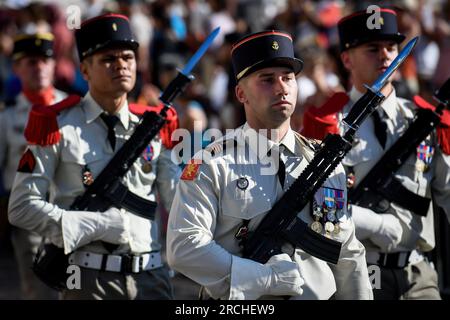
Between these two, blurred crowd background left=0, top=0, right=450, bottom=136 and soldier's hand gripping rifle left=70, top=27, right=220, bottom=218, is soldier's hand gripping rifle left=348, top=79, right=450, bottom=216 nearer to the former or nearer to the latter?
soldier's hand gripping rifle left=70, top=27, right=220, bottom=218

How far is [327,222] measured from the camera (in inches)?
195

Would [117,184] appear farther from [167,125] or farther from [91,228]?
[167,125]

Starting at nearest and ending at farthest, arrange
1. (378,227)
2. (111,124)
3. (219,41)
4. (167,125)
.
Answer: (378,227) → (111,124) → (167,125) → (219,41)

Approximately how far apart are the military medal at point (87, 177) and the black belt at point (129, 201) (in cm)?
14

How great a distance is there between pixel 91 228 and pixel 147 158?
2.09 ft

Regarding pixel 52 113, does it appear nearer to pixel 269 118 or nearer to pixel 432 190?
pixel 269 118

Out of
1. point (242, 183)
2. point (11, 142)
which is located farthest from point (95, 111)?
point (11, 142)

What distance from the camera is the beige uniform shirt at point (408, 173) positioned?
6.23 m

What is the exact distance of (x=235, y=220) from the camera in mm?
4871

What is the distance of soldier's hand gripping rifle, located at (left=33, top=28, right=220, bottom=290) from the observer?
6207 mm

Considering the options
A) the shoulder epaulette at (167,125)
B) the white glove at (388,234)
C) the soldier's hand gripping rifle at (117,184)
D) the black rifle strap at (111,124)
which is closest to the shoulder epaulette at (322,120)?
the white glove at (388,234)

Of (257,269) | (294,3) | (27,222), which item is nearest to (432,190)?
(257,269)

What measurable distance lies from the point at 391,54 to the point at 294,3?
6.75 m

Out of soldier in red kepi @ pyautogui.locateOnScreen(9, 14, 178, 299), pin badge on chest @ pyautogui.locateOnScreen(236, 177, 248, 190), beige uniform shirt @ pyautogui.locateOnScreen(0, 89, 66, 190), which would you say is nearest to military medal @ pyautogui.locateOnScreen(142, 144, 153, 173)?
soldier in red kepi @ pyautogui.locateOnScreen(9, 14, 178, 299)
